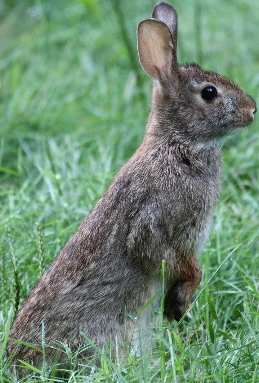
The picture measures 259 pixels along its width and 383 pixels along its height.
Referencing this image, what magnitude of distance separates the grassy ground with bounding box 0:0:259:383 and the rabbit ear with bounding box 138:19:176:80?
41.7 inches

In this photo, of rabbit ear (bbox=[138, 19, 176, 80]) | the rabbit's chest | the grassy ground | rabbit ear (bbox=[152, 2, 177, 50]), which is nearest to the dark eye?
rabbit ear (bbox=[138, 19, 176, 80])

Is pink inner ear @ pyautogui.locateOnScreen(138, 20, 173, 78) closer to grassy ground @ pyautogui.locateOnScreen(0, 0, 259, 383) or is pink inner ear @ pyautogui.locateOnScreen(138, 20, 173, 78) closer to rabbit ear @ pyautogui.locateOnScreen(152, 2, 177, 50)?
rabbit ear @ pyautogui.locateOnScreen(152, 2, 177, 50)

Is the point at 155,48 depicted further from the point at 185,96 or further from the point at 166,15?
the point at 166,15

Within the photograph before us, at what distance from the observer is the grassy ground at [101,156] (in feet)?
16.8

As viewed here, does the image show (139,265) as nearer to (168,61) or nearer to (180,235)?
(180,235)

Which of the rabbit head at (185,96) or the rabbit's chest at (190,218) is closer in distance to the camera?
the rabbit's chest at (190,218)

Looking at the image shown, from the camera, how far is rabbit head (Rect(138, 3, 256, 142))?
557cm

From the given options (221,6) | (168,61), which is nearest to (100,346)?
(168,61)

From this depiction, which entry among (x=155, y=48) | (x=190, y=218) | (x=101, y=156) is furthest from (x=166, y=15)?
(x=101, y=156)

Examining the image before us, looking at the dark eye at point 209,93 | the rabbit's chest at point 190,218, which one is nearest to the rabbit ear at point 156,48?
the dark eye at point 209,93

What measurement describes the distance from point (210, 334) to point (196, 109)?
3.82 ft

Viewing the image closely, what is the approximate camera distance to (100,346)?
210 inches

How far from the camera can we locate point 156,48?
223 inches

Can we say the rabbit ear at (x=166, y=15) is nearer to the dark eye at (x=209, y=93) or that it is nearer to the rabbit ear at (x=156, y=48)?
the rabbit ear at (x=156, y=48)
